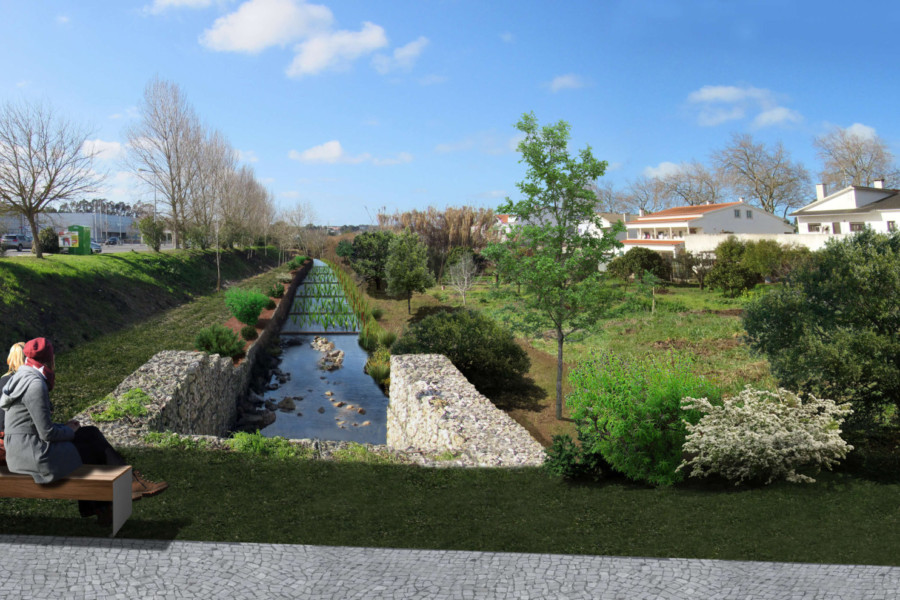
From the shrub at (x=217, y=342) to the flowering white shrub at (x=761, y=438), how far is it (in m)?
13.4

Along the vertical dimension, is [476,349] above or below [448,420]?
above

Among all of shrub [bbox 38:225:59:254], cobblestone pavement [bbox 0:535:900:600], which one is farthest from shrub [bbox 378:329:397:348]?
shrub [bbox 38:225:59:254]

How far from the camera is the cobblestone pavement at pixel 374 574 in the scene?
4348 mm

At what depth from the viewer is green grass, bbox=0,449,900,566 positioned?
5.16 metres

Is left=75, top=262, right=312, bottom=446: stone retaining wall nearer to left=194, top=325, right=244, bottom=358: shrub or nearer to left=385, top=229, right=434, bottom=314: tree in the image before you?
left=194, top=325, right=244, bottom=358: shrub

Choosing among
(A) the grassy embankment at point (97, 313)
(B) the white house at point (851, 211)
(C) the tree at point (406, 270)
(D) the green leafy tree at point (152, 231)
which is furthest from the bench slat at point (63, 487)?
(B) the white house at point (851, 211)

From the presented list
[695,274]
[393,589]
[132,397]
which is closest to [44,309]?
[132,397]

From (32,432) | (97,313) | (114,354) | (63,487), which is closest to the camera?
(32,432)

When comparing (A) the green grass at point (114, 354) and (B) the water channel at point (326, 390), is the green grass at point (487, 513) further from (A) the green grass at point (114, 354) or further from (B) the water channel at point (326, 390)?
(B) the water channel at point (326, 390)

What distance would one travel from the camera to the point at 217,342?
1670 centimetres

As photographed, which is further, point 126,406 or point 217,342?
point 217,342

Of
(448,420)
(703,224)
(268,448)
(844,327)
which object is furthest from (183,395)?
(703,224)

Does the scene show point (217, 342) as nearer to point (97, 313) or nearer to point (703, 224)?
point (97, 313)

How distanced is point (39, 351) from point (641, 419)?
20.9 ft
